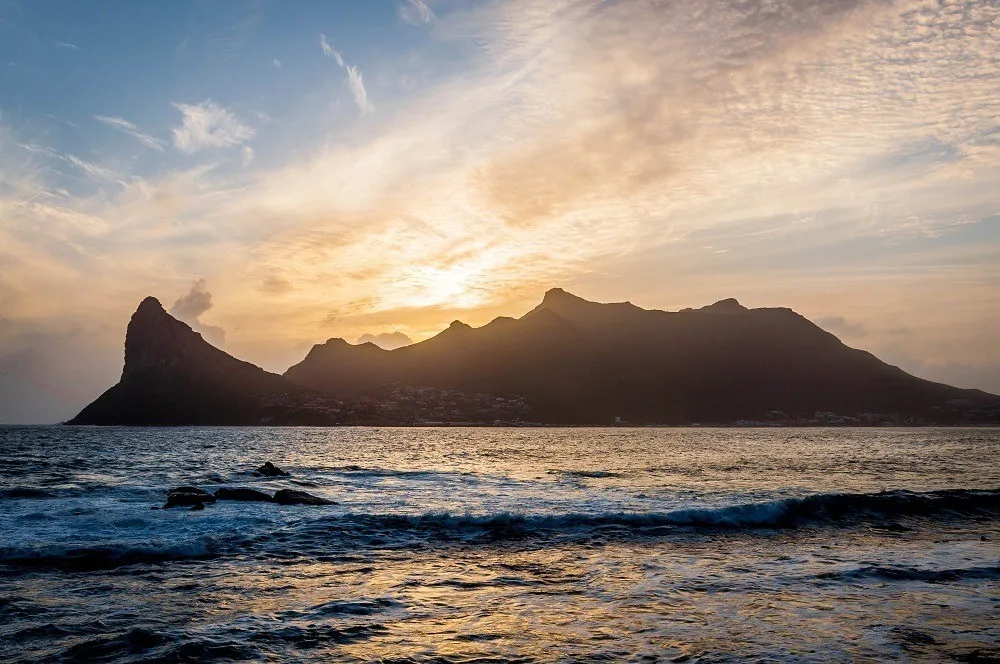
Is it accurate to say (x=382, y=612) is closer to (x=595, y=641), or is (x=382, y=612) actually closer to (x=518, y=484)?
(x=595, y=641)

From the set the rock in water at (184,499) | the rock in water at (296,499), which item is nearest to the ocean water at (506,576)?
the rock in water at (296,499)

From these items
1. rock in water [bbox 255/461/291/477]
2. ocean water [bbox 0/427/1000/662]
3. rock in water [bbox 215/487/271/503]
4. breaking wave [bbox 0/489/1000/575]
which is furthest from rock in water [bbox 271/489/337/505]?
rock in water [bbox 255/461/291/477]

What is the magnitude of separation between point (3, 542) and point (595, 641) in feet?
81.0

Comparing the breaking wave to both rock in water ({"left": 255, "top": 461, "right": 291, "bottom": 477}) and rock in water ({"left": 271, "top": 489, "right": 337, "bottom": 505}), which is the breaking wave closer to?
rock in water ({"left": 271, "top": 489, "right": 337, "bottom": 505})

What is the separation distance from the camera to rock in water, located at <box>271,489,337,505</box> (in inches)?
1438

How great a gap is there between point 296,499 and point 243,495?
13.0ft

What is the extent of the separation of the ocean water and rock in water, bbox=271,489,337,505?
129cm

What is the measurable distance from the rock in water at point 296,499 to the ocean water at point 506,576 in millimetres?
1289

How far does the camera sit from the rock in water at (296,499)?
36.5 metres

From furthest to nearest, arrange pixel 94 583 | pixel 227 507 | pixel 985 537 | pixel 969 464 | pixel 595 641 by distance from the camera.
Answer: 1. pixel 969 464
2. pixel 227 507
3. pixel 985 537
4. pixel 94 583
5. pixel 595 641

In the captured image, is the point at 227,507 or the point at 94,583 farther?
the point at 227,507

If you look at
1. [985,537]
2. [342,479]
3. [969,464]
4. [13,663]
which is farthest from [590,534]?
[969,464]

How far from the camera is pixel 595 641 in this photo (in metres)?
13.4

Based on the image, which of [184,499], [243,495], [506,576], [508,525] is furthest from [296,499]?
[506,576]
